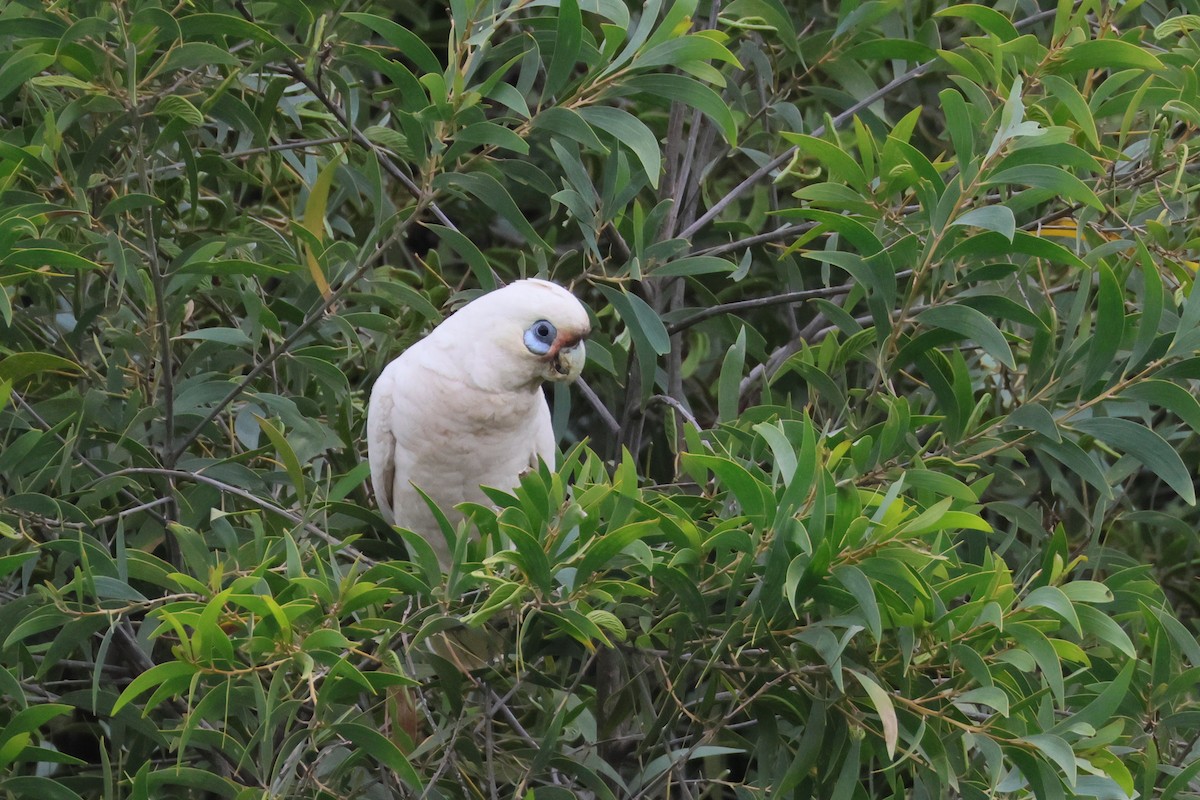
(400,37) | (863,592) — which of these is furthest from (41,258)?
(863,592)

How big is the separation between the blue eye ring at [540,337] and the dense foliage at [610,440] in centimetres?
11

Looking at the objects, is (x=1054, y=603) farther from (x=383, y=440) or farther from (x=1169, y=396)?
(x=383, y=440)

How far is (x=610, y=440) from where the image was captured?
2033 millimetres

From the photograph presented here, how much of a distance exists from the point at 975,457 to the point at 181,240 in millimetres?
1222

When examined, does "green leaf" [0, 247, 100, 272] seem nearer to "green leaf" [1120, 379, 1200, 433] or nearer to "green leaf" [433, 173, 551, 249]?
"green leaf" [433, 173, 551, 249]

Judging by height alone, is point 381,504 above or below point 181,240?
below

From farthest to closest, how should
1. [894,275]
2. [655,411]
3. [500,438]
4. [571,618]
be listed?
[655,411]
[500,438]
[894,275]
[571,618]

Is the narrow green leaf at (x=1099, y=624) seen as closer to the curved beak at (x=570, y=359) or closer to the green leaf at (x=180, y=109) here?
the curved beak at (x=570, y=359)

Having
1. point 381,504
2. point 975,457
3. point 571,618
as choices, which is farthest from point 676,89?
point 381,504

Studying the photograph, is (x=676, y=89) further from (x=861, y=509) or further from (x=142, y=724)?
(x=142, y=724)

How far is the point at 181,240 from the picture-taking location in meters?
1.99

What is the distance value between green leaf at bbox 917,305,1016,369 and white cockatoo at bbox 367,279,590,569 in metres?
0.48

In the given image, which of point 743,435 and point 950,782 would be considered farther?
point 743,435

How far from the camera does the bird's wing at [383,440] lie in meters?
1.93
